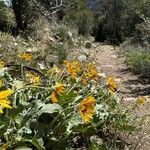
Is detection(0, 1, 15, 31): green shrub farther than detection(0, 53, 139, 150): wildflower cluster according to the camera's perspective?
Yes

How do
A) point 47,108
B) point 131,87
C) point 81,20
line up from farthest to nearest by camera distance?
1. point 81,20
2. point 131,87
3. point 47,108

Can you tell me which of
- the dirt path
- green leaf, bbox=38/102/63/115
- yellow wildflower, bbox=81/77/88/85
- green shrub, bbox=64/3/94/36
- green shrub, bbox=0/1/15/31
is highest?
green leaf, bbox=38/102/63/115

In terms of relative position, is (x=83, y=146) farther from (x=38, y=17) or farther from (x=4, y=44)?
(x=38, y=17)

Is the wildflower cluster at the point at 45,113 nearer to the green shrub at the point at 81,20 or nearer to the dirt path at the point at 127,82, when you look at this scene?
the dirt path at the point at 127,82

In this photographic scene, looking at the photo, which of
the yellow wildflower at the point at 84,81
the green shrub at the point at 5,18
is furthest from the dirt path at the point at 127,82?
the yellow wildflower at the point at 84,81

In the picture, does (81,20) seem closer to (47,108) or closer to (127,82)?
(127,82)

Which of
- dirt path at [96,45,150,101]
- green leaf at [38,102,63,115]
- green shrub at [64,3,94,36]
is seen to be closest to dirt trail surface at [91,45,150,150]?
dirt path at [96,45,150,101]

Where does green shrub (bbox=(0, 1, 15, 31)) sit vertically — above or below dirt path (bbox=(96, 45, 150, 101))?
above

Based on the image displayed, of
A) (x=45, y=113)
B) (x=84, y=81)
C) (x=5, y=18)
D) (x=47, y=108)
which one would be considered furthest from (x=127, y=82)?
(x=47, y=108)

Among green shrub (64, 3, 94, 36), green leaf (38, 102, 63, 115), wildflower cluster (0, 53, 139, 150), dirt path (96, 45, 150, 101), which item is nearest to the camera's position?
wildflower cluster (0, 53, 139, 150)

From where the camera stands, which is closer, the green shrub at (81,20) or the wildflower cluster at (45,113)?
the wildflower cluster at (45,113)

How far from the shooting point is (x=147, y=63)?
12.0 m

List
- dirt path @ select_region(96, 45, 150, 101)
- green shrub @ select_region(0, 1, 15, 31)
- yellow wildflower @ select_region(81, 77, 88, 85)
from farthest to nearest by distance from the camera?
1. green shrub @ select_region(0, 1, 15, 31)
2. dirt path @ select_region(96, 45, 150, 101)
3. yellow wildflower @ select_region(81, 77, 88, 85)

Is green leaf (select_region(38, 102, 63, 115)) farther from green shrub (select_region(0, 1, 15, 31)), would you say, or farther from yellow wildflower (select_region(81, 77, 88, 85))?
green shrub (select_region(0, 1, 15, 31))
